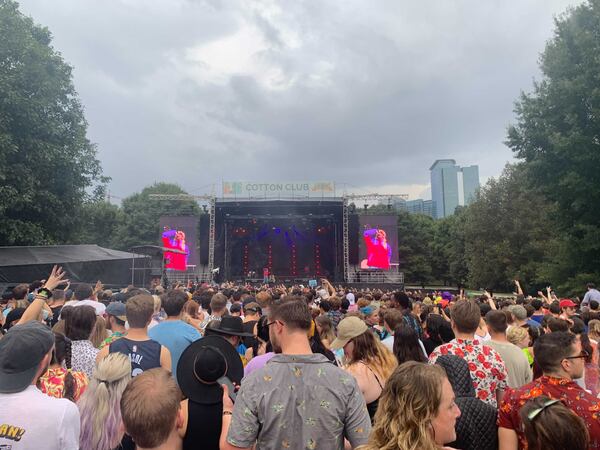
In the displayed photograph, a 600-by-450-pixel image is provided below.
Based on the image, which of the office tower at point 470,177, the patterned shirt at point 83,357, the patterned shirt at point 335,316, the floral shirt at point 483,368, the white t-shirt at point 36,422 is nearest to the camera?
the white t-shirt at point 36,422

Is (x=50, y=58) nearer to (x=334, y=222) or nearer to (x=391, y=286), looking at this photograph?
(x=334, y=222)

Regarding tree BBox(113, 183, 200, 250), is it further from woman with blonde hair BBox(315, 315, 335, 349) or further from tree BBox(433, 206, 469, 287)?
woman with blonde hair BBox(315, 315, 335, 349)

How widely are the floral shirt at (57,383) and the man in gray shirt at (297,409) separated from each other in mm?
1137

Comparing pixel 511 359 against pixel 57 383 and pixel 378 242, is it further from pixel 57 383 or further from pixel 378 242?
pixel 378 242

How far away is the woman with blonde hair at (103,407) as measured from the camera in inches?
81.4

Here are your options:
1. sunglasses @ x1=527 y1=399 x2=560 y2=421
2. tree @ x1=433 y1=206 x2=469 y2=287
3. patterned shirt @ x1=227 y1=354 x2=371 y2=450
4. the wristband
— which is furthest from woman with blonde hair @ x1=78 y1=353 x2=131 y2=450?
tree @ x1=433 y1=206 x2=469 y2=287

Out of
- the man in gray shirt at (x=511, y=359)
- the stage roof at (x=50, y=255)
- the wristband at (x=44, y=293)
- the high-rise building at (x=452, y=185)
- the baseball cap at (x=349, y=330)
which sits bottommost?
the man in gray shirt at (x=511, y=359)

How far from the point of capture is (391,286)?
26109mm

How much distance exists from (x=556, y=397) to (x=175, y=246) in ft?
87.6

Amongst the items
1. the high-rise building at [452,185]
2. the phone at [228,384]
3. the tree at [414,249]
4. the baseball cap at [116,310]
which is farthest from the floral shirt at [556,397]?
the high-rise building at [452,185]

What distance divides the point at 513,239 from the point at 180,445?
1308 inches

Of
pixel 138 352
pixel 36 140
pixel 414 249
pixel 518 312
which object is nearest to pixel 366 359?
pixel 138 352

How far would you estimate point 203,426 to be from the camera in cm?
194

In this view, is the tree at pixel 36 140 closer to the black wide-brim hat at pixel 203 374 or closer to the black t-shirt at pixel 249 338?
the black t-shirt at pixel 249 338
